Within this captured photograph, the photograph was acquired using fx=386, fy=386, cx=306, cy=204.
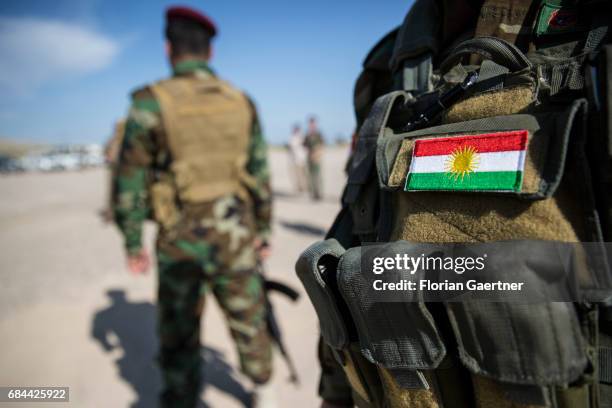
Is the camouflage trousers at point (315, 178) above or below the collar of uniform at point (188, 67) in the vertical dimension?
below

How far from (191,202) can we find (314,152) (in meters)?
5.98

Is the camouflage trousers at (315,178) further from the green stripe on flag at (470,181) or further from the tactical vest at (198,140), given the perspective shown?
the green stripe on flag at (470,181)

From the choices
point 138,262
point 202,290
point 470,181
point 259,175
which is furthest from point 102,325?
point 470,181

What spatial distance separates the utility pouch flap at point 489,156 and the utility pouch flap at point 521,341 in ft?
0.61

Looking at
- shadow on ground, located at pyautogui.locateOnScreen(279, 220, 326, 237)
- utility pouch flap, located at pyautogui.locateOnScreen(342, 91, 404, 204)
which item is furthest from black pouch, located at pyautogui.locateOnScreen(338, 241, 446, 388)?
shadow on ground, located at pyautogui.locateOnScreen(279, 220, 326, 237)

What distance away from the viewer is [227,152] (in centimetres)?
214

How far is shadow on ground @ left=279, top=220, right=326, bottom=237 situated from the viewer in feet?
18.9

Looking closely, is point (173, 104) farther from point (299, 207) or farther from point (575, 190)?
point (299, 207)

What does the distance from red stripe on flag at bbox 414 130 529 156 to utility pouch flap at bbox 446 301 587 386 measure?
Result: 10.6 inches

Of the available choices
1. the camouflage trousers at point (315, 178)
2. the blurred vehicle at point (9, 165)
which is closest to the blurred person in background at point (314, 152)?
the camouflage trousers at point (315, 178)

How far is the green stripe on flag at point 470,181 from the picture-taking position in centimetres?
64

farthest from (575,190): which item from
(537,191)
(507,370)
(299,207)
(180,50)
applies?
(299,207)

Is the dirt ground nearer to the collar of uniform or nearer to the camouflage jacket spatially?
the camouflage jacket

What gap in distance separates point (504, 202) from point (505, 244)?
8 centimetres
